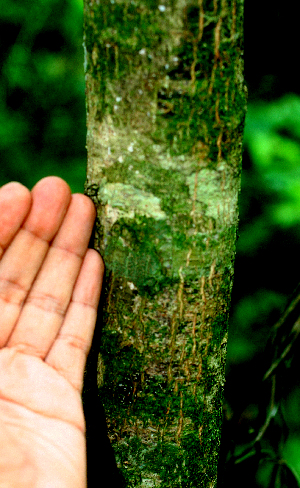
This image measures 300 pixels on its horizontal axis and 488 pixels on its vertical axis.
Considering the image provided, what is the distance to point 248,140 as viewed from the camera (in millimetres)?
1896

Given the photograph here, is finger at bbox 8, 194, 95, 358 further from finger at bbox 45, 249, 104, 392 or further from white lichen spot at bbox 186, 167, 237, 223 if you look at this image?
white lichen spot at bbox 186, 167, 237, 223

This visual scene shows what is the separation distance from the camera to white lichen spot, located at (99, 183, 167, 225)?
2.40ft

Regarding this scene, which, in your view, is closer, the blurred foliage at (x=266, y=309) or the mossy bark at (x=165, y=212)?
the mossy bark at (x=165, y=212)

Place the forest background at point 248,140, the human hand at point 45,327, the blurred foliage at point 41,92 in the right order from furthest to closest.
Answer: the blurred foliage at point 41,92 < the forest background at point 248,140 < the human hand at point 45,327

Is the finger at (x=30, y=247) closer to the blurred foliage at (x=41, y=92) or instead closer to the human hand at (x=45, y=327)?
the human hand at (x=45, y=327)

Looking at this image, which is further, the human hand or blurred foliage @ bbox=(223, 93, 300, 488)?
blurred foliage @ bbox=(223, 93, 300, 488)

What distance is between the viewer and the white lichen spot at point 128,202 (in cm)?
73

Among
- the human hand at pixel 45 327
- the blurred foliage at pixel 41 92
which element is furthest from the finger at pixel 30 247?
the blurred foliage at pixel 41 92

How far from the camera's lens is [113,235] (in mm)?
799

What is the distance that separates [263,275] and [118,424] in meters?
1.78

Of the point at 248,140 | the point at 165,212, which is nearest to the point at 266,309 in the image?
the point at 248,140

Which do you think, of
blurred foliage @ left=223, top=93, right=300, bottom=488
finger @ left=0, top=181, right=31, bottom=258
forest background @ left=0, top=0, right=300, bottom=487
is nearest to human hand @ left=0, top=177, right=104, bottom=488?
finger @ left=0, top=181, right=31, bottom=258

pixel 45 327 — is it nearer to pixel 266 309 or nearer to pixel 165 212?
pixel 165 212

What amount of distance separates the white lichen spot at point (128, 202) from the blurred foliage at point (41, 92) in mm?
1631
